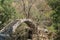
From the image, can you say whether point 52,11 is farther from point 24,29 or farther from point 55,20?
point 24,29

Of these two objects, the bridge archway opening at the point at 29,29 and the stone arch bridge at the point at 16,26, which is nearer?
the stone arch bridge at the point at 16,26

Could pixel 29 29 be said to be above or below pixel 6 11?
below

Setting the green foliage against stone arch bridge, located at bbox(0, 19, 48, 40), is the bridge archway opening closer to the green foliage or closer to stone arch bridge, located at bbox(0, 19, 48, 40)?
stone arch bridge, located at bbox(0, 19, 48, 40)

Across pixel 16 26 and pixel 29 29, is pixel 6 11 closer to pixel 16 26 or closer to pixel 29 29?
pixel 29 29

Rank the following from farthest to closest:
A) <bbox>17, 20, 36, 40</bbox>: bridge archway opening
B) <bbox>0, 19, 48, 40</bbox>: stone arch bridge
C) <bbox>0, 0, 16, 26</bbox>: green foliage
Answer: <bbox>0, 0, 16, 26</bbox>: green foliage < <bbox>17, 20, 36, 40</bbox>: bridge archway opening < <bbox>0, 19, 48, 40</bbox>: stone arch bridge

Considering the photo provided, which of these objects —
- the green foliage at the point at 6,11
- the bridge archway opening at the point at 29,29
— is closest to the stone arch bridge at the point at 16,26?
the bridge archway opening at the point at 29,29

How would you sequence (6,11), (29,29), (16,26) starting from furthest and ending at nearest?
(6,11) < (29,29) < (16,26)

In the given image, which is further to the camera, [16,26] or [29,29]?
[29,29]

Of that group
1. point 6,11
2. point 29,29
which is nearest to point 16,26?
point 29,29

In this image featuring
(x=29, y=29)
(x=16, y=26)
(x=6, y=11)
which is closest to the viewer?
(x=16, y=26)

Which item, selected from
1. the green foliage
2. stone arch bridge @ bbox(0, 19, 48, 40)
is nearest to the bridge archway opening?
stone arch bridge @ bbox(0, 19, 48, 40)

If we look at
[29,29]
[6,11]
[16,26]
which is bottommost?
[29,29]

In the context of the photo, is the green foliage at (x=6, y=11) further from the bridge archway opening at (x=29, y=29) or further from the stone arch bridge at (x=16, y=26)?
the stone arch bridge at (x=16, y=26)

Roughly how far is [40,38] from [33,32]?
544 millimetres
